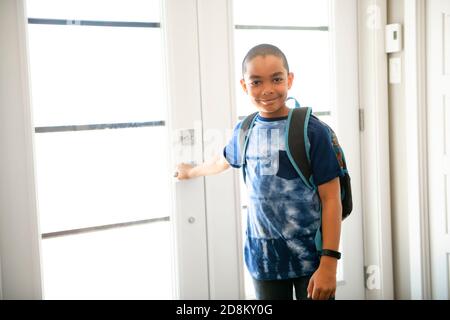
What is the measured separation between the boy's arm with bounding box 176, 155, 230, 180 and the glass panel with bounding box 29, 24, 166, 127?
0.22 meters

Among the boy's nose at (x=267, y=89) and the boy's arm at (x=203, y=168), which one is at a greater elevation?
the boy's nose at (x=267, y=89)

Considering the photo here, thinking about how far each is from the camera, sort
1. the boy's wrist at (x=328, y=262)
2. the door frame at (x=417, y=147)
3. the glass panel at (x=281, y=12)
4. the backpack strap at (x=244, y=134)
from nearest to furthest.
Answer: the boy's wrist at (x=328, y=262) → the backpack strap at (x=244, y=134) → the glass panel at (x=281, y=12) → the door frame at (x=417, y=147)

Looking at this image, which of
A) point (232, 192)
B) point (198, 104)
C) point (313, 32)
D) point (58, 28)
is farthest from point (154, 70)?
point (313, 32)

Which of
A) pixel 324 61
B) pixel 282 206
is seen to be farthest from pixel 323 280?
pixel 324 61

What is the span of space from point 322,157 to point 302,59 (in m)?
0.90

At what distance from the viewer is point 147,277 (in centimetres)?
→ 202

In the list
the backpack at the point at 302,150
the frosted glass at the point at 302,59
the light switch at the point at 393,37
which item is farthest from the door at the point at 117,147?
the light switch at the point at 393,37

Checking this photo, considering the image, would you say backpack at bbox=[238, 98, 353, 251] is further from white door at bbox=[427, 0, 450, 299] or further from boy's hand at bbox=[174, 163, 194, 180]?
white door at bbox=[427, 0, 450, 299]

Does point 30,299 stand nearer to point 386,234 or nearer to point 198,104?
point 198,104

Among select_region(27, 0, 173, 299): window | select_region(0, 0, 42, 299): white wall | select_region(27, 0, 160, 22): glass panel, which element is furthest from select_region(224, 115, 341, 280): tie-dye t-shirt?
select_region(0, 0, 42, 299): white wall

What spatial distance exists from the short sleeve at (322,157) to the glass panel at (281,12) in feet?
2.73

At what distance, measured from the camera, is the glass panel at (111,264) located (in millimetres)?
1887

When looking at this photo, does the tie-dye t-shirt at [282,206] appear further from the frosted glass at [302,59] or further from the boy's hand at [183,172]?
the frosted glass at [302,59]

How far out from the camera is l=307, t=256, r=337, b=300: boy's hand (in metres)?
1.42
